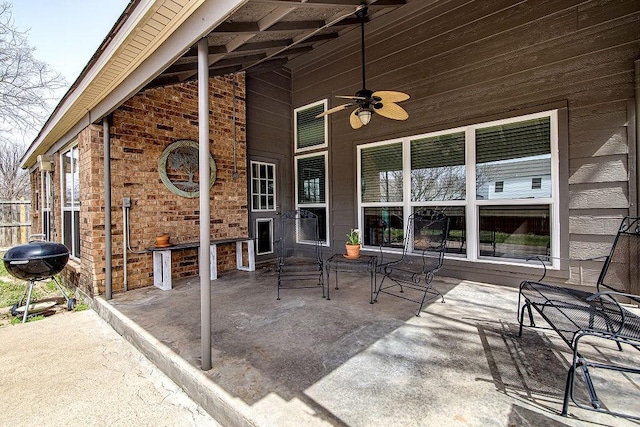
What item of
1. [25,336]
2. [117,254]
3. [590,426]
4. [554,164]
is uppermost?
[554,164]

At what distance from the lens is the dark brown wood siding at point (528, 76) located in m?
3.06

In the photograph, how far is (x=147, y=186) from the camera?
159 inches

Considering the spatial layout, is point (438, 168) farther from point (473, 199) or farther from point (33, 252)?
point (33, 252)

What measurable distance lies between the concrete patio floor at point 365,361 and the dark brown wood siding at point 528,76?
1.53 m

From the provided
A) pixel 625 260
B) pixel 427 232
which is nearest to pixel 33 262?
pixel 427 232

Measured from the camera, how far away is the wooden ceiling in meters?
2.52

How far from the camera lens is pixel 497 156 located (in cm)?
379

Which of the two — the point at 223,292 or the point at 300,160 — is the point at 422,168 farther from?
the point at 223,292

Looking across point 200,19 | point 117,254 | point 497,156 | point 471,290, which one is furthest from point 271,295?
point 497,156

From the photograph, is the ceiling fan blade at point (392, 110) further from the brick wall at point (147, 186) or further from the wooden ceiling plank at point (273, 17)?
the brick wall at point (147, 186)

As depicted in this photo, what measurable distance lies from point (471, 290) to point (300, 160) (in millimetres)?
3862

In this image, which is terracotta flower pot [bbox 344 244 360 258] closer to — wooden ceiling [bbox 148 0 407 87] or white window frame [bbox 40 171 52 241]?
wooden ceiling [bbox 148 0 407 87]

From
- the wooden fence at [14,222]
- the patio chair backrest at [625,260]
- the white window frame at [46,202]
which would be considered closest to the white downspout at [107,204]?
the white window frame at [46,202]

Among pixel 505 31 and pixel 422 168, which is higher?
pixel 505 31
